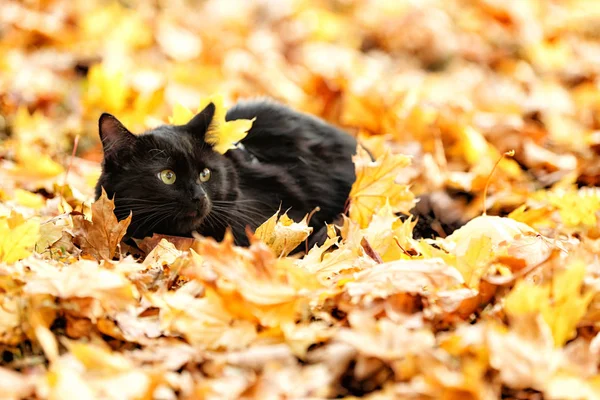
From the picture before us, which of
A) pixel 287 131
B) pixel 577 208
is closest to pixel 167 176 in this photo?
pixel 287 131

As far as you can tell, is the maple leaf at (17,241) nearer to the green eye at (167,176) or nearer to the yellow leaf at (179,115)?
the green eye at (167,176)

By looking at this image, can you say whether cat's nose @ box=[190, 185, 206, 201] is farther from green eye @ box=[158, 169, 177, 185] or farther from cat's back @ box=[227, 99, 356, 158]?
cat's back @ box=[227, 99, 356, 158]

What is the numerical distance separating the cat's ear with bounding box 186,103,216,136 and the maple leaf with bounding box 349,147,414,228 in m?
0.43

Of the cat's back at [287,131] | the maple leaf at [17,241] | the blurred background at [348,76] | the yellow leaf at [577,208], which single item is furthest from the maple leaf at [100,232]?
the yellow leaf at [577,208]

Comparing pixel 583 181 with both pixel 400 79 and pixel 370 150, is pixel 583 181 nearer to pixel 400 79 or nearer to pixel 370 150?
pixel 370 150

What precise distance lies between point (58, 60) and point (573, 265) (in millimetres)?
2840

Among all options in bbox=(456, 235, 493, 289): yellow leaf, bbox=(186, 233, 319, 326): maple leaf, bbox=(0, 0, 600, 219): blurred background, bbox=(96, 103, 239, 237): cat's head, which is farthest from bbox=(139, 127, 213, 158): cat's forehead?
bbox=(456, 235, 493, 289): yellow leaf

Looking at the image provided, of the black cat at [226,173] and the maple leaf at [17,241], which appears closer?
the maple leaf at [17,241]

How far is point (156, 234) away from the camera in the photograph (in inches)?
77.3

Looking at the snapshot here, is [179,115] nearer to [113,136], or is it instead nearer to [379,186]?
[113,136]

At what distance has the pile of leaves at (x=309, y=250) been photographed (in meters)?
1.19

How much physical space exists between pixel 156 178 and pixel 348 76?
1759 millimetres

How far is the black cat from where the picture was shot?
200 cm

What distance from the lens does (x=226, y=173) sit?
2.17 metres
